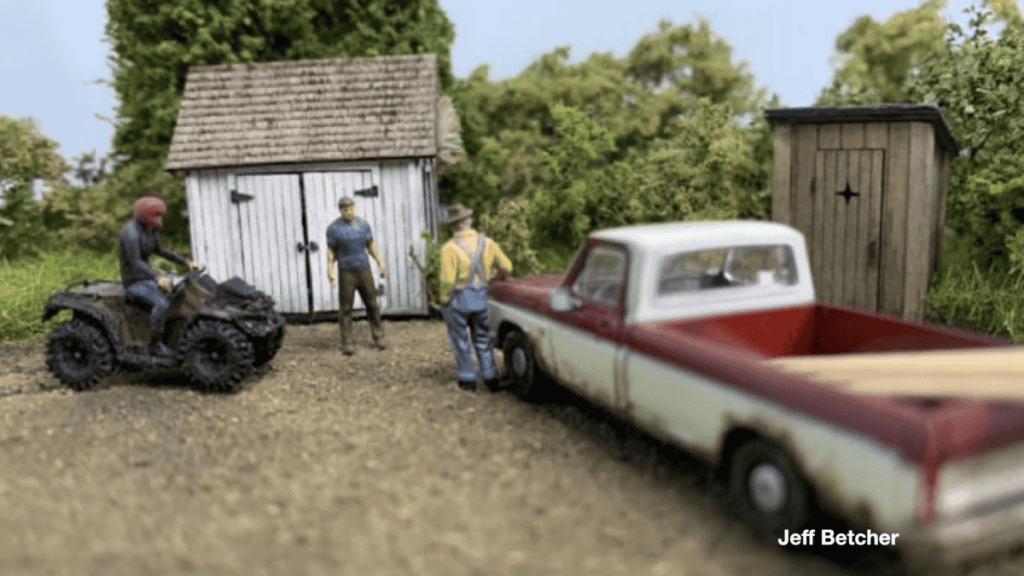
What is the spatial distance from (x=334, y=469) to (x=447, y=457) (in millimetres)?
→ 826

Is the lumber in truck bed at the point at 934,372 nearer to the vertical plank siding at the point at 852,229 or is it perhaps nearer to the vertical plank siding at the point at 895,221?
the vertical plank siding at the point at 895,221

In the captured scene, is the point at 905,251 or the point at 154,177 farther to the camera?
the point at 154,177

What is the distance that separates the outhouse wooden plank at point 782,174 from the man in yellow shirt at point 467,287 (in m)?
3.80

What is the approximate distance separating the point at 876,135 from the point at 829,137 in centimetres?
49

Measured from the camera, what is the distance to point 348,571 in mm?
4227

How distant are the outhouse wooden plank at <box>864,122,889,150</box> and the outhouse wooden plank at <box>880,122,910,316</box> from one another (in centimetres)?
5

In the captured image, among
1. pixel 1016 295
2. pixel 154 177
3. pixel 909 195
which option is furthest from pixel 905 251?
pixel 154 177

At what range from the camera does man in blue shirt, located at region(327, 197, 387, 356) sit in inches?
361

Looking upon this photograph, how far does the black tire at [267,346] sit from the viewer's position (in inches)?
317

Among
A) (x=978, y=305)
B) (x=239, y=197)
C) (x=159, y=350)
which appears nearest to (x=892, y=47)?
(x=978, y=305)

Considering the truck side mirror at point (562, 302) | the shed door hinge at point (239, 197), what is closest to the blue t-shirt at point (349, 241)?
the shed door hinge at point (239, 197)

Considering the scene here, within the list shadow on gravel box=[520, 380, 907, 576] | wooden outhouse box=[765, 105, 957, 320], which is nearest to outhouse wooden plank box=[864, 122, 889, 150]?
wooden outhouse box=[765, 105, 957, 320]

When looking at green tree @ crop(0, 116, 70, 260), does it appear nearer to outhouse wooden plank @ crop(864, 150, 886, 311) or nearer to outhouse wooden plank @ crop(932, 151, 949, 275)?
outhouse wooden plank @ crop(864, 150, 886, 311)

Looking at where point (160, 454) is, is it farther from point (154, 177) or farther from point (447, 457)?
point (154, 177)
